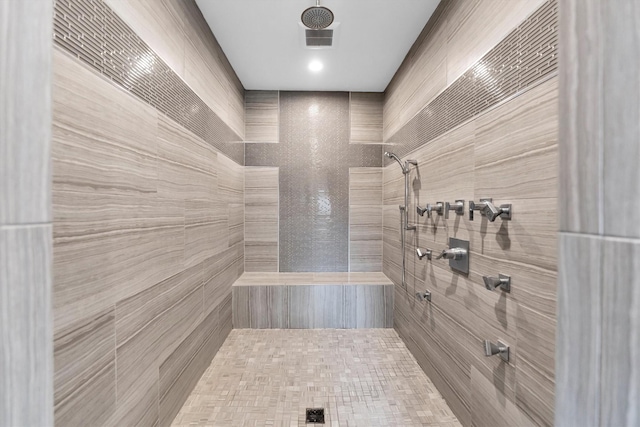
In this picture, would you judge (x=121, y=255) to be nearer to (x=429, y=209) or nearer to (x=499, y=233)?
(x=499, y=233)

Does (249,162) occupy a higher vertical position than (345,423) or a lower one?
higher

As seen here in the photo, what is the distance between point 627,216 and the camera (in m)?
0.38

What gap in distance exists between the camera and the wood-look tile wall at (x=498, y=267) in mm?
1046

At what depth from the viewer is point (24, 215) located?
436mm

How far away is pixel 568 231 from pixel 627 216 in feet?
0.29

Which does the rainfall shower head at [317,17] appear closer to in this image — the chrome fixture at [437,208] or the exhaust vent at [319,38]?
the exhaust vent at [319,38]

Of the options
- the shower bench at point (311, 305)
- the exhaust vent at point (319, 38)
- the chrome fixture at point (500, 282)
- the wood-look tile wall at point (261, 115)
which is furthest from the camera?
the wood-look tile wall at point (261, 115)

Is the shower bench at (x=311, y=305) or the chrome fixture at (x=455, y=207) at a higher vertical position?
the chrome fixture at (x=455, y=207)

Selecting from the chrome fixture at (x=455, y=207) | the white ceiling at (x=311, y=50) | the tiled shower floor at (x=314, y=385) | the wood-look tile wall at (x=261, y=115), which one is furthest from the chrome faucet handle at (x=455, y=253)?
the wood-look tile wall at (x=261, y=115)

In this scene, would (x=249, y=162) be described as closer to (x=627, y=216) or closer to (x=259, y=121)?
(x=259, y=121)

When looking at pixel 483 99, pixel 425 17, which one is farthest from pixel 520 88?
pixel 425 17

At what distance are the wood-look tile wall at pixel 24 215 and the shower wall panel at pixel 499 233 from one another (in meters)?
1.23

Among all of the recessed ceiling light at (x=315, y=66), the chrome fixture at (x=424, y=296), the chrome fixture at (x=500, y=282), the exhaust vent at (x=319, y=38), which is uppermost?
the recessed ceiling light at (x=315, y=66)

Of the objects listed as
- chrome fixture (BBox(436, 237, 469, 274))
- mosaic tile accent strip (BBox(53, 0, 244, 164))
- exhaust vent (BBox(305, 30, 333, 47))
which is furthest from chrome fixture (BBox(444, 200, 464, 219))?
mosaic tile accent strip (BBox(53, 0, 244, 164))
